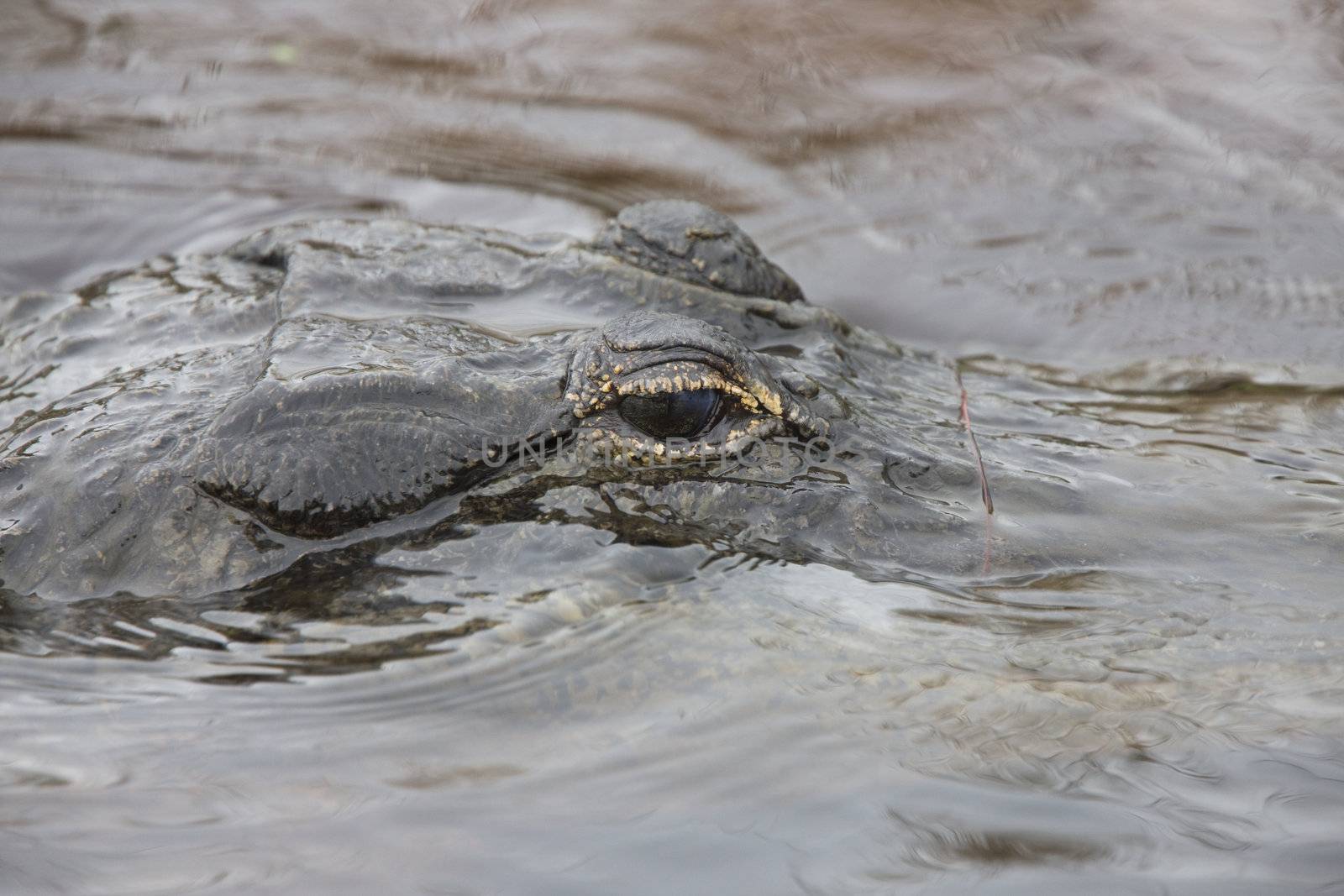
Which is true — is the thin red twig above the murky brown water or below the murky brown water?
above

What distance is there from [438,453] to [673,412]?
2.03ft

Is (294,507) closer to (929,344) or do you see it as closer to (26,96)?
(929,344)

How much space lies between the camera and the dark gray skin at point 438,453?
10.1ft

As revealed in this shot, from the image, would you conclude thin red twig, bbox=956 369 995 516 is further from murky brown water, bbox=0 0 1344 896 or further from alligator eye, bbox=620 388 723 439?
alligator eye, bbox=620 388 723 439

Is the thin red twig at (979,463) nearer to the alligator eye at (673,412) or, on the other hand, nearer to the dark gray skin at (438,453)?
the dark gray skin at (438,453)

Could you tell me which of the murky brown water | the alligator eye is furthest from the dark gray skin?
the murky brown water

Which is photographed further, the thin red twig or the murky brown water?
the thin red twig

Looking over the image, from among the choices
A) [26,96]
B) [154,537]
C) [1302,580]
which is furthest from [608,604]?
[26,96]

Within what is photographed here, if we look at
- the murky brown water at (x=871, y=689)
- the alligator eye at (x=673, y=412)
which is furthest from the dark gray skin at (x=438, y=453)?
the murky brown water at (x=871, y=689)

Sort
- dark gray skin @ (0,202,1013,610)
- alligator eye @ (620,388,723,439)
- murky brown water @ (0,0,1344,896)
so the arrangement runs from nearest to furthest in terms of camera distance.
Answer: murky brown water @ (0,0,1344,896) < dark gray skin @ (0,202,1013,610) < alligator eye @ (620,388,723,439)

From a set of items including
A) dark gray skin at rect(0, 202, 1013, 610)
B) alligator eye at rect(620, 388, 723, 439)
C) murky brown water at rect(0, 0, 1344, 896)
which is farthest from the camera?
alligator eye at rect(620, 388, 723, 439)

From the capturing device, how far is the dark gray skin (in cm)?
306

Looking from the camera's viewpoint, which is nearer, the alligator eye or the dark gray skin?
the dark gray skin

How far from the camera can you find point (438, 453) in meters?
3.17
